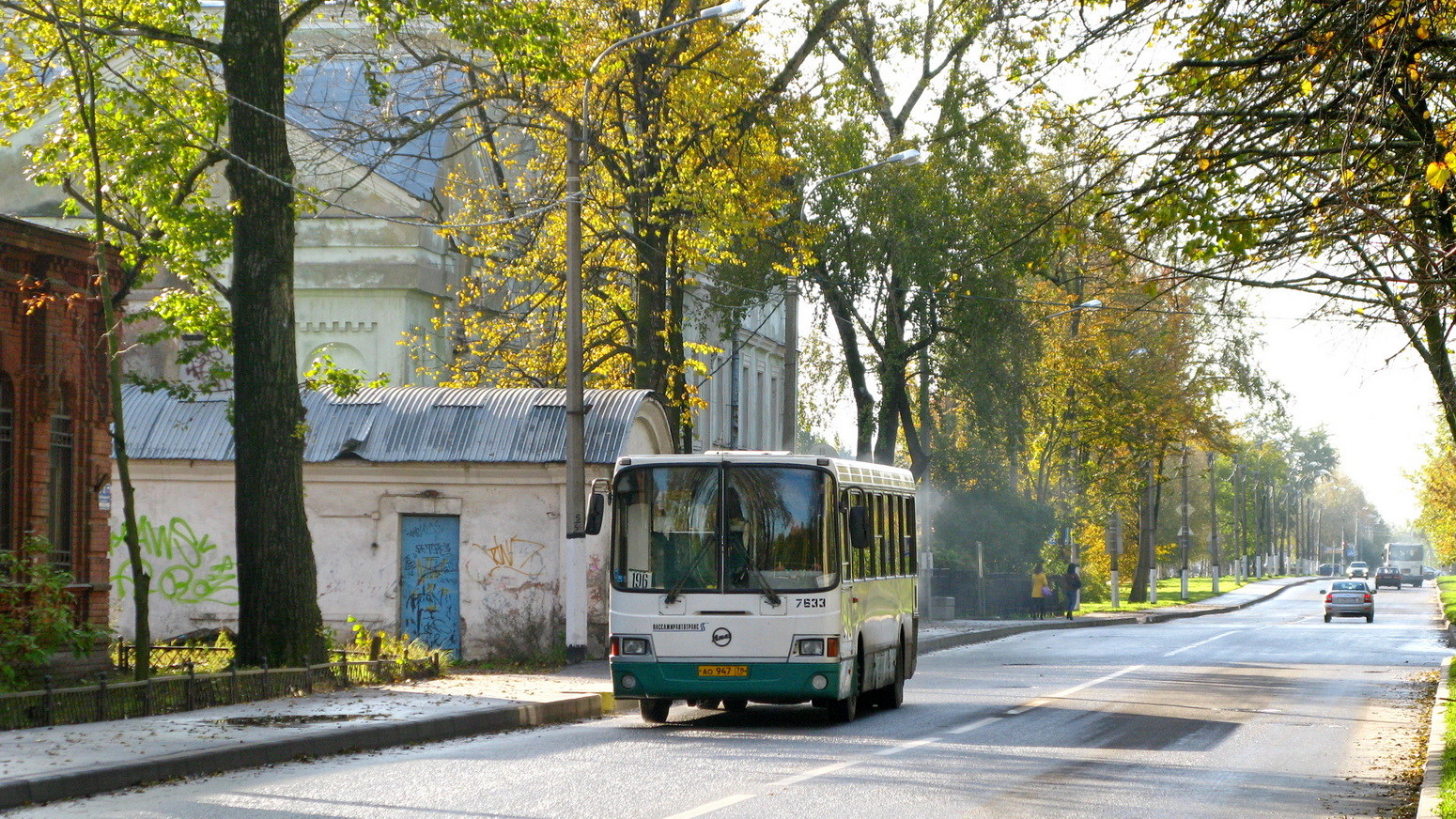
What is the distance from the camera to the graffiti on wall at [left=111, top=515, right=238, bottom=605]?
2784cm

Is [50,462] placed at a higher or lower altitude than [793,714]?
higher

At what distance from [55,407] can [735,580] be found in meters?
7.72

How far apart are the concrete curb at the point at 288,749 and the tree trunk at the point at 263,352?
3.26 meters

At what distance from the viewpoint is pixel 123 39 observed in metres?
20.5

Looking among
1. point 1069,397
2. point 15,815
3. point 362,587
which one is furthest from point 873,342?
point 15,815

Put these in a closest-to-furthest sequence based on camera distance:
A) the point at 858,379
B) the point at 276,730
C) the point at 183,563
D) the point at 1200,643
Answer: the point at 276,730
the point at 183,563
the point at 1200,643
the point at 858,379

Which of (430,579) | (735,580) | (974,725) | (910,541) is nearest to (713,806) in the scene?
(735,580)

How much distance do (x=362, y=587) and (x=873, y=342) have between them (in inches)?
553

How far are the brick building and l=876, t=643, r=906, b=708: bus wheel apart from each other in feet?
27.9

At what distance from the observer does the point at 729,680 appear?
1620cm

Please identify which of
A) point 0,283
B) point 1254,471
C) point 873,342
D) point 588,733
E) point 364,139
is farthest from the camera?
point 1254,471

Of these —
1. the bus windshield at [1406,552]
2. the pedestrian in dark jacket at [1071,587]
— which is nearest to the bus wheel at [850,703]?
the pedestrian in dark jacket at [1071,587]

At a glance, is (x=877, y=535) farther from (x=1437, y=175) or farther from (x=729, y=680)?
(x=1437, y=175)

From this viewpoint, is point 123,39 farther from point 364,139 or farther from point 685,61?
point 685,61
